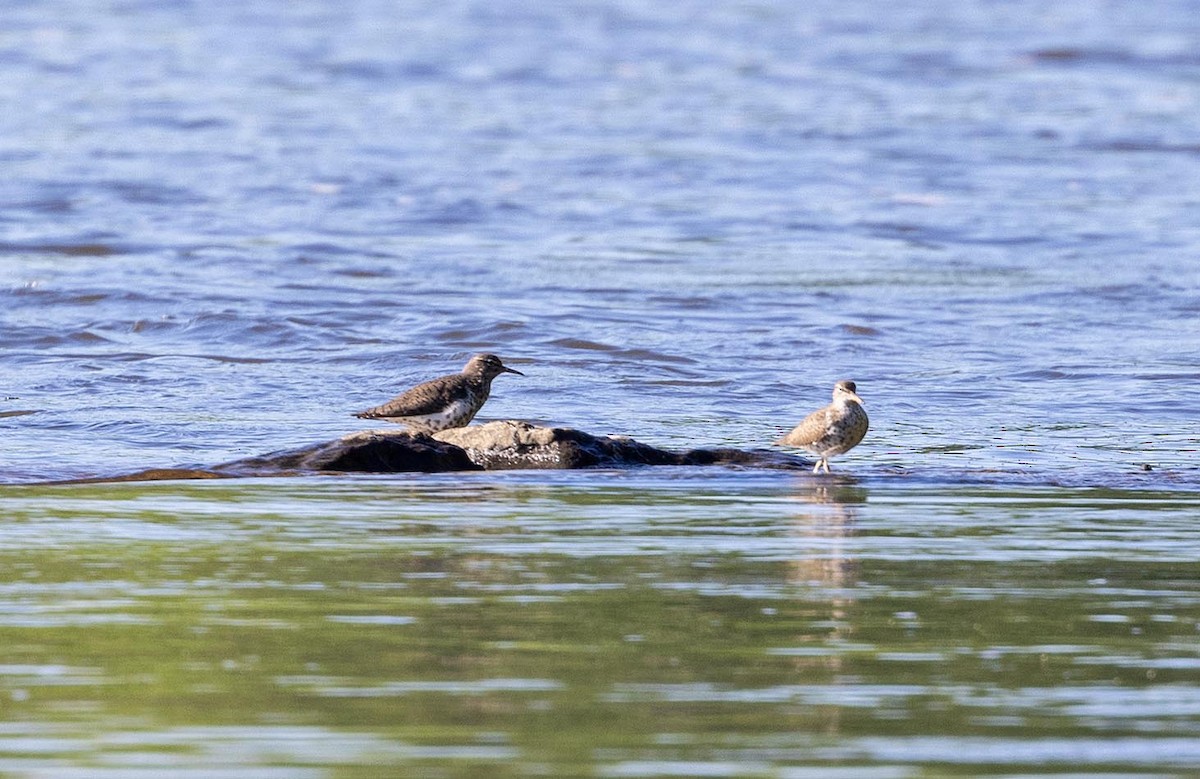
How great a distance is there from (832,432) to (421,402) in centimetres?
220

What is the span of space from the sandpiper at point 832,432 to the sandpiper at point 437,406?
175 cm

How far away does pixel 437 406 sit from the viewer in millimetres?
10312

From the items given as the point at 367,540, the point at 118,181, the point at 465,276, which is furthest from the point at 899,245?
the point at 367,540

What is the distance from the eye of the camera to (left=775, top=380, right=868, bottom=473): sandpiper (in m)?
9.27

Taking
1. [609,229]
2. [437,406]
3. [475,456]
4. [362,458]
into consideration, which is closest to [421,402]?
[437,406]

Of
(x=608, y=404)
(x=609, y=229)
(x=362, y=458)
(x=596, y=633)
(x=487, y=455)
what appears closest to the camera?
(x=596, y=633)

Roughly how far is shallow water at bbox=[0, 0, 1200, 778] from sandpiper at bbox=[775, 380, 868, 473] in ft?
0.69

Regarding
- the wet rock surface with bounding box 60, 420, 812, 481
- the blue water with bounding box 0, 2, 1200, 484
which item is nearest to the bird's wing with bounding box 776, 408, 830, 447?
the wet rock surface with bounding box 60, 420, 812, 481

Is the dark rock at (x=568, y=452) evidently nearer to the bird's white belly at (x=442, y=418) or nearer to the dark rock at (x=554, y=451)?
the dark rock at (x=554, y=451)

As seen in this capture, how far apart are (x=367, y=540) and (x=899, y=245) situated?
42.0 ft

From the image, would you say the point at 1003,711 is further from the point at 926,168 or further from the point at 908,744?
the point at 926,168

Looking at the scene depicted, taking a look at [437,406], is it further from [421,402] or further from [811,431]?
[811,431]

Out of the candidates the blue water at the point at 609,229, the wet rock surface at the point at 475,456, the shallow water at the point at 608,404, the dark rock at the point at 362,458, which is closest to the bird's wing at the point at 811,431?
the wet rock surface at the point at 475,456

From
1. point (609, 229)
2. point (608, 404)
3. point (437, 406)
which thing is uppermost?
point (609, 229)
